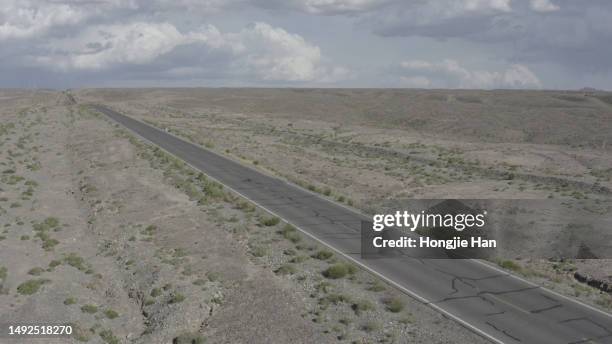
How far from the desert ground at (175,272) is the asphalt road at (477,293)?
1018 mm

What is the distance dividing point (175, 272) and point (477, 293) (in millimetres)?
13433

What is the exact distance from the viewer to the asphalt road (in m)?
17.6

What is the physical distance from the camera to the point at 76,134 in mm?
81188

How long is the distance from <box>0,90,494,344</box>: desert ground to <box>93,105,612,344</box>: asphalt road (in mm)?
1018

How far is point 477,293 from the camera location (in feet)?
68.9

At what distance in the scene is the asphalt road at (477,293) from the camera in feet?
57.7

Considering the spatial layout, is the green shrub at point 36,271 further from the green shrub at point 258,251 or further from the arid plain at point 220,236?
the green shrub at point 258,251

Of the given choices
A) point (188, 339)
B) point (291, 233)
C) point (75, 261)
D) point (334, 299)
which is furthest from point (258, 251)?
point (188, 339)

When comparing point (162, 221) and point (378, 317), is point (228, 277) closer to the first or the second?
point (378, 317)

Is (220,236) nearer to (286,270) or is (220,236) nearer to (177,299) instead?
(286,270)

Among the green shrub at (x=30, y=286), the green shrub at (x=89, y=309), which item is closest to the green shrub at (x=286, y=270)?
the green shrub at (x=89, y=309)

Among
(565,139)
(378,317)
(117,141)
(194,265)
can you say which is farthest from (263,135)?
(378,317)

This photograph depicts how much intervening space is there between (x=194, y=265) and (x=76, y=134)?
64779mm

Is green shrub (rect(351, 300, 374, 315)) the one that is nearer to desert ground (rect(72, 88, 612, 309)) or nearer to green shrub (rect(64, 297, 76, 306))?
desert ground (rect(72, 88, 612, 309))
